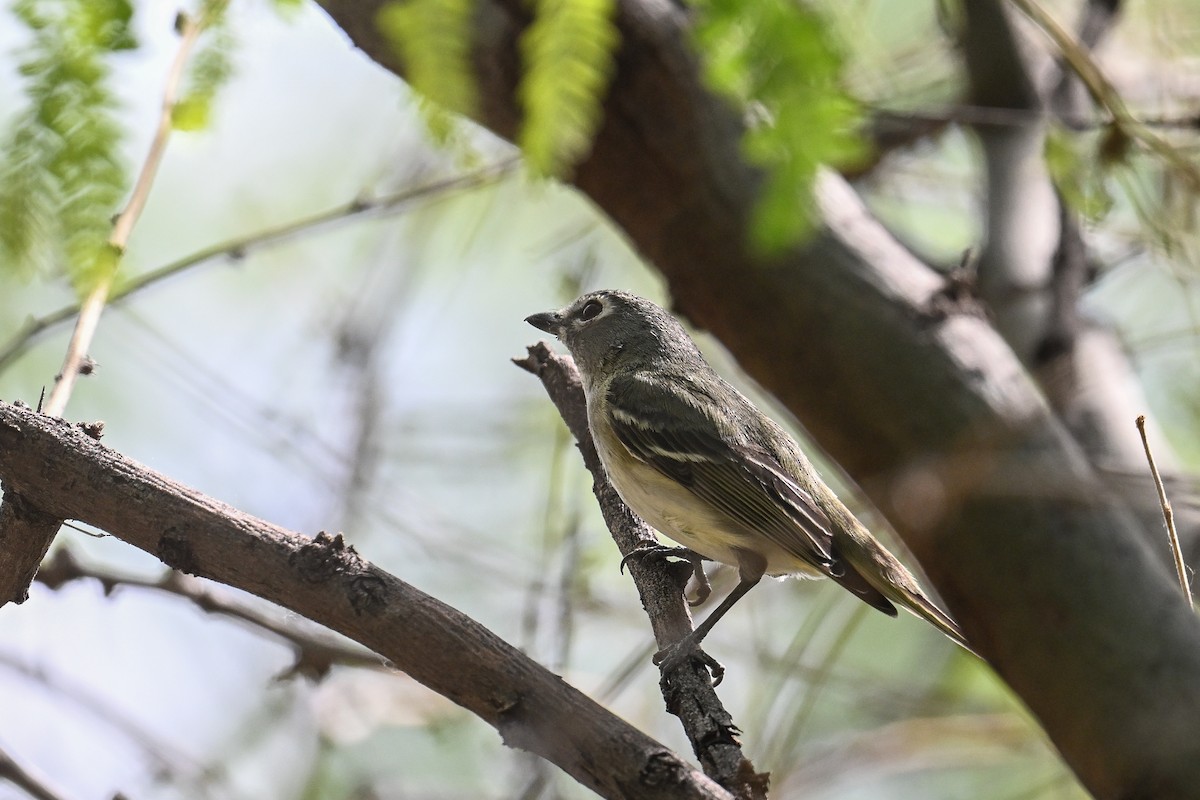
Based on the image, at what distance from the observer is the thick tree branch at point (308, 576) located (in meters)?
2.22

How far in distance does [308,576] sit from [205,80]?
1.50m

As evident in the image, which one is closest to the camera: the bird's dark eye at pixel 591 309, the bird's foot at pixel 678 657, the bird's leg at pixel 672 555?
the bird's foot at pixel 678 657

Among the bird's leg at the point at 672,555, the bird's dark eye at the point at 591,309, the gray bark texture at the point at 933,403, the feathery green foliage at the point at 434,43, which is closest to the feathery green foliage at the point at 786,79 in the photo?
the feathery green foliage at the point at 434,43

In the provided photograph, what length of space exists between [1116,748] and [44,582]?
3330 millimetres

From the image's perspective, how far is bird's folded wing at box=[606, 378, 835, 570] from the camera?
151 inches

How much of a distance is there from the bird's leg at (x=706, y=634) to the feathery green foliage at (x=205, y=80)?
1.88 m

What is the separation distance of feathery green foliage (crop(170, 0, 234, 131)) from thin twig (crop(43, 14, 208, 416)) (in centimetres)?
5

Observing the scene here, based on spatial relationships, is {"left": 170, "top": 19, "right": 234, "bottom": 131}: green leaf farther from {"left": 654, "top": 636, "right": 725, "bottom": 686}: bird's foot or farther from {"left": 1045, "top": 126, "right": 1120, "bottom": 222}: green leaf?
{"left": 1045, "top": 126, "right": 1120, "bottom": 222}: green leaf

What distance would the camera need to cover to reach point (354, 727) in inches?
197

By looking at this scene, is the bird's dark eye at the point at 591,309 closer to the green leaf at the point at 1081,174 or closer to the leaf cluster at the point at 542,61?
the green leaf at the point at 1081,174

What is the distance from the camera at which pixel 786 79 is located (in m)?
1.97

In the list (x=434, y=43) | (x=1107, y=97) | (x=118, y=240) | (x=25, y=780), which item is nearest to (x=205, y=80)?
(x=118, y=240)

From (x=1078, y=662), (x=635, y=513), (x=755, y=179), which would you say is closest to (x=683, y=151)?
(x=755, y=179)

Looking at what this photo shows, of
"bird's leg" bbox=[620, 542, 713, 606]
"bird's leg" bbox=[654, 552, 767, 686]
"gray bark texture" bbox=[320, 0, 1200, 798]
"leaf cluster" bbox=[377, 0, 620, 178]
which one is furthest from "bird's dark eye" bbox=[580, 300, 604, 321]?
"leaf cluster" bbox=[377, 0, 620, 178]
